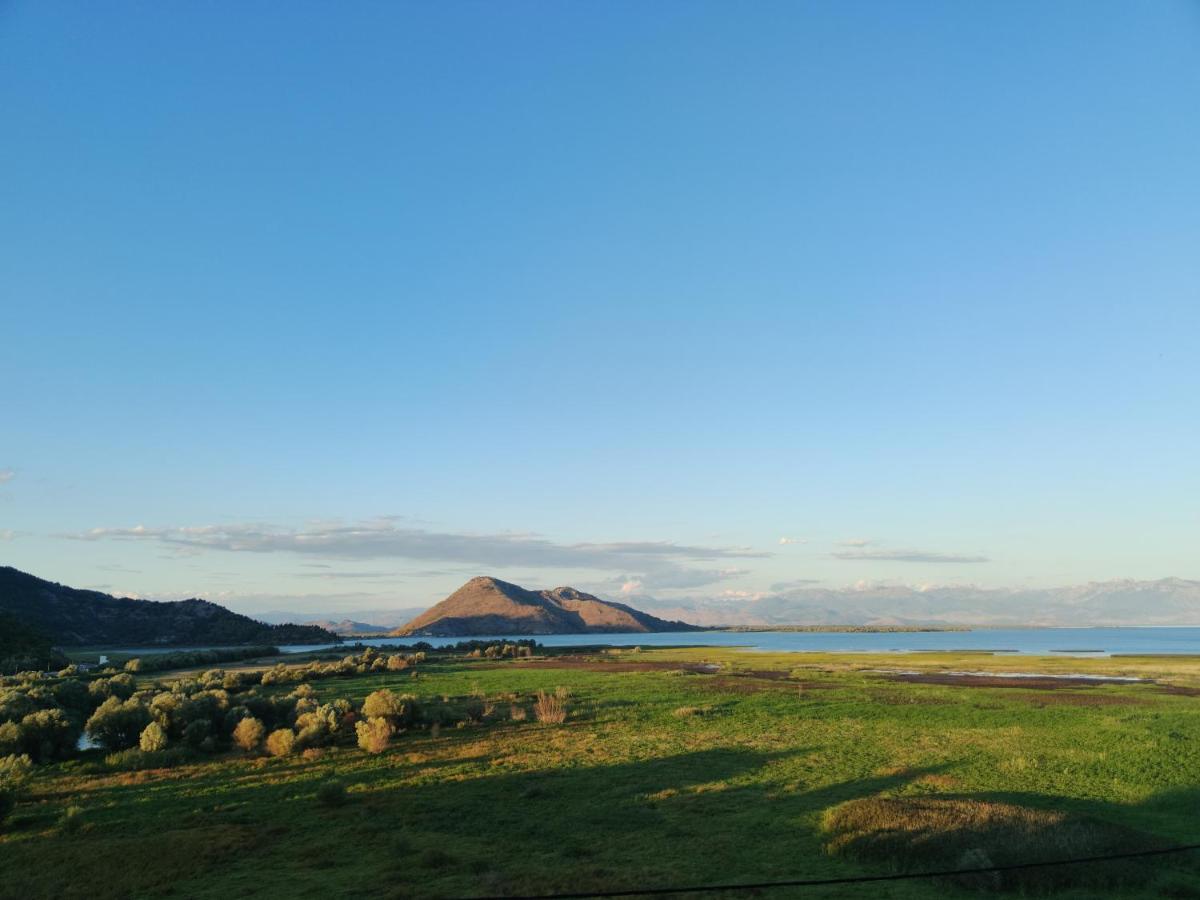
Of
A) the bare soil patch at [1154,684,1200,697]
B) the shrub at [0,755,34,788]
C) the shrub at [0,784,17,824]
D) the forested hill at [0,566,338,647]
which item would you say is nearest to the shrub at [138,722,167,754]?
the shrub at [0,755,34,788]

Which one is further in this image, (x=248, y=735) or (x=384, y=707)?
(x=384, y=707)

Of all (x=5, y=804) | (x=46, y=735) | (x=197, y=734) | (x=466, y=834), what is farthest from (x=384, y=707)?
(x=466, y=834)

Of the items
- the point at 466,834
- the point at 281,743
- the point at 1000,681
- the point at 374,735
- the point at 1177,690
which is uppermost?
the point at 374,735

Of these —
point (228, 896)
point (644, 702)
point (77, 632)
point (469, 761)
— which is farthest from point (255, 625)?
point (228, 896)

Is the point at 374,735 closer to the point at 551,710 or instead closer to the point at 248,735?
the point at 248,735

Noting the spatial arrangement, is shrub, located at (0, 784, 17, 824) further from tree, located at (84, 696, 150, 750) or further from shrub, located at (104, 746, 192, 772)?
tree, located at (84, 696, 150, 750)

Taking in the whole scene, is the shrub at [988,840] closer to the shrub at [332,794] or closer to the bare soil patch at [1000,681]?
the shrub at [332,794]

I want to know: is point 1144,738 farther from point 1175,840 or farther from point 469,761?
point 469,761

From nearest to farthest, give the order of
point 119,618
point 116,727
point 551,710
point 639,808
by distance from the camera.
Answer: point 639,808
point 116,727
point 551,710
point 119,618

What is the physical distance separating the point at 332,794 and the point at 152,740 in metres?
12.6

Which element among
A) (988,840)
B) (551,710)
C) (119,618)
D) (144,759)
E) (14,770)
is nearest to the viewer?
(988,840)

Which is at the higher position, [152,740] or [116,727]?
[116,727]

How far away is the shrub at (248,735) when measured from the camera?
96.6 feet

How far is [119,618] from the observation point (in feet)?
453
